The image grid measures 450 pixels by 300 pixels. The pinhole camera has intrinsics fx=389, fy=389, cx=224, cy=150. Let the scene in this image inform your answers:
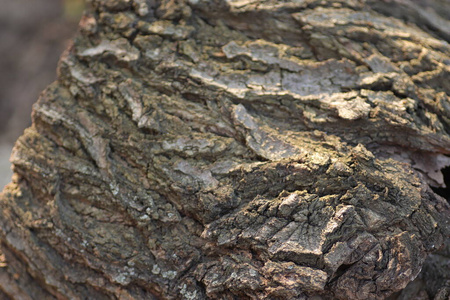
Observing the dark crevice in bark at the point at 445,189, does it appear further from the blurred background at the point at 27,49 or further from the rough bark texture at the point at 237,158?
the blurred background at the point at 27,49

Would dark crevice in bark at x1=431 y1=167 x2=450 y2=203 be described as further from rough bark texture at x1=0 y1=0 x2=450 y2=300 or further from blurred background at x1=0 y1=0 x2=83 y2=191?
blurred background at x1=0 y1=0 x2=83 y2=191

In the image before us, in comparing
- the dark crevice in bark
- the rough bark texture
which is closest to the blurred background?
the rough bark texture

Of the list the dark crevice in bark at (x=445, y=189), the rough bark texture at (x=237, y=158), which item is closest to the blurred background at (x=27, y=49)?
the rough bark texture at (x=237, y=158)

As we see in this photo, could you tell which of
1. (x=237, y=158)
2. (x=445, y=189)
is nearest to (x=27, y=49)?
(x=237, y=158)

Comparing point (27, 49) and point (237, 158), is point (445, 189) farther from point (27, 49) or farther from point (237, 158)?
point (27, 49)

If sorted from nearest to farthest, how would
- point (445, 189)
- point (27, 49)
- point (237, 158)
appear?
point (237, 158), point (445, 189), point (27, 49)

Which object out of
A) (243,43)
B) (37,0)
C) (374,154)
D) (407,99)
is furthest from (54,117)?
(37,0)

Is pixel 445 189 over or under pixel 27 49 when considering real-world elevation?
under
